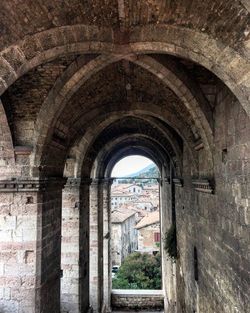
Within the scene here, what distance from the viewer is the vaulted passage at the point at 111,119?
3.56 meters

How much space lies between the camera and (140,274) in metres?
23.1

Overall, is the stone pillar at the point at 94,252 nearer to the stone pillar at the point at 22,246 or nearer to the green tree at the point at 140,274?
the stone pillar at the point at 22,246

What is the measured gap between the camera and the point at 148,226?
40.1 metres

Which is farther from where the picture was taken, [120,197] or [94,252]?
[120,197]

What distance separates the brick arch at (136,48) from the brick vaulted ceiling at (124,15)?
86mm

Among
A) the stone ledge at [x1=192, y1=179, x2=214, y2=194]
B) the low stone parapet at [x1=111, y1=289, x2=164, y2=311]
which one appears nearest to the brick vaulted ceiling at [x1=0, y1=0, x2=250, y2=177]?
the stone ledge at [x1=192, y1=179, x2=214, y2=194]

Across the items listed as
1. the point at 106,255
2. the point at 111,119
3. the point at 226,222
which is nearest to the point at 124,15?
the point at 226,222

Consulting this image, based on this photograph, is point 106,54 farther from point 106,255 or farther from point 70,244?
point 106,255

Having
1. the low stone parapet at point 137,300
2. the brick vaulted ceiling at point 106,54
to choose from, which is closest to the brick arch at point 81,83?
the brick vaulted ceiling at point 106,54

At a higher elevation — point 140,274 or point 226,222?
point 226,222

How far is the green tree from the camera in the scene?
2175cm

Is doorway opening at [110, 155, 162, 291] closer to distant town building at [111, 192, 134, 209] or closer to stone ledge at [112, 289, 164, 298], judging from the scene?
stone ledge at [112, 289, 164, 298]

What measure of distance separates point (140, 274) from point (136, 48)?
69.8 feet

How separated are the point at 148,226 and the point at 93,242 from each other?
28.2 meters
